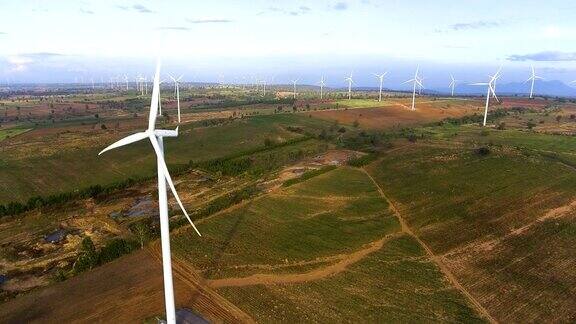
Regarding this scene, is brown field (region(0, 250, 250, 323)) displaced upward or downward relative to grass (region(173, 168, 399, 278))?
downward

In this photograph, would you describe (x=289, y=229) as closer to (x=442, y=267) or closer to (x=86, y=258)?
(x=442, y=267)

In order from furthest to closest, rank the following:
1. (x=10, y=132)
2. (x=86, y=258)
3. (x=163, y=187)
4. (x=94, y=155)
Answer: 1. (x=10, y=132)
2. (x=94, y=155)
3. (x=86, y=258)
4. (x=163, y=187)

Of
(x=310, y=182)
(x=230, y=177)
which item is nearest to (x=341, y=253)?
(x=310, y=182)

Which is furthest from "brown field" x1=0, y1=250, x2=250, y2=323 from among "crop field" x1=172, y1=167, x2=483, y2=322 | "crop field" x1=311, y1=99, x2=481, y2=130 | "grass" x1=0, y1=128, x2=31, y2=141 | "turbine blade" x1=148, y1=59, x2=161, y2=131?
"crop field" x1=311, y1=99, x2=481, y2=130

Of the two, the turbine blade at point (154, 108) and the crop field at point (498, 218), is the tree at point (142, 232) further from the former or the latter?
the crop field at point (498, 218)

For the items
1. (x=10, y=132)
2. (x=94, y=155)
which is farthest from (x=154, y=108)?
(x=10, y=132)

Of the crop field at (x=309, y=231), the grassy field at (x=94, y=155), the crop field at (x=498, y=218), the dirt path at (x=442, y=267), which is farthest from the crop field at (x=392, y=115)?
the dirt path at (x=442, y=267)

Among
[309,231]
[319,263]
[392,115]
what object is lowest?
[319,263]

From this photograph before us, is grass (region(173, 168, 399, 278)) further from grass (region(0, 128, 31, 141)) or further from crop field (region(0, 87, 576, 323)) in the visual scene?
grass (region(0, 128, 31, 141))
